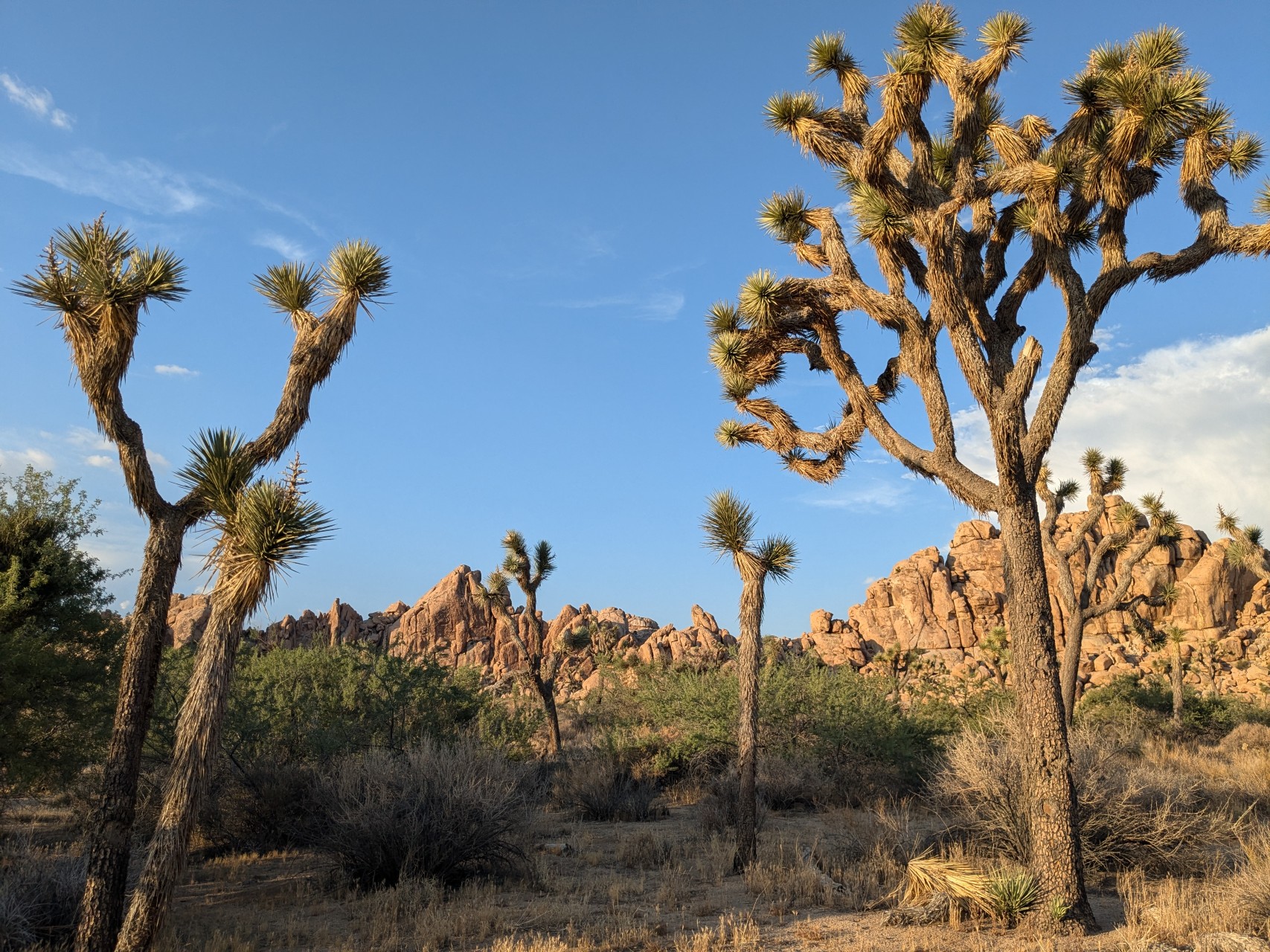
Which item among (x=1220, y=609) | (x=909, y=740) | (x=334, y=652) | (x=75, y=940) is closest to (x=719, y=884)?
(x=75, y=940)

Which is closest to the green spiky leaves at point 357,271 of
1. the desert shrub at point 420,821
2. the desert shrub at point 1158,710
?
the desert shrub at point 420,821

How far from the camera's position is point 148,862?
19.8 ft

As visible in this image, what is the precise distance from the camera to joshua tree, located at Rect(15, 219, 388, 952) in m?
6.39

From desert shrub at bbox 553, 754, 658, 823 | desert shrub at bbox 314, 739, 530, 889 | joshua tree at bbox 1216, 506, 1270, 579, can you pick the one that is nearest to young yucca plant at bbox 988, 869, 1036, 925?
desert shrub at bbox 314, 739, 530, 889

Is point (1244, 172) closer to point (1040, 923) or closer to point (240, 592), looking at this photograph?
point (1040, 923)

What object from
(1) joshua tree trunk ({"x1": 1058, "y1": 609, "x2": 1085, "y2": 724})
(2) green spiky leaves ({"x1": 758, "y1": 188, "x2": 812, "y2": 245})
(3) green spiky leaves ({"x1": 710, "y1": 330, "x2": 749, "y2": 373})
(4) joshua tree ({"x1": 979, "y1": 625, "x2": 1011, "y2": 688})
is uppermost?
(2) green spiky leaves ({"x1": 758, "y1": 188, "x2": 812, "y2": 245})

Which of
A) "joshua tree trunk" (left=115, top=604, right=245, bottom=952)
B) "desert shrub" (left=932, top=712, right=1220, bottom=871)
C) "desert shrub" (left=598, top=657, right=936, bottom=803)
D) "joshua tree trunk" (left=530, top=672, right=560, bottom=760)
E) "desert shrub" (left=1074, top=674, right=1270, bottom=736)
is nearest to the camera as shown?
"joshua tree trunk" (left=115, top=604, right=245, bottom=952)

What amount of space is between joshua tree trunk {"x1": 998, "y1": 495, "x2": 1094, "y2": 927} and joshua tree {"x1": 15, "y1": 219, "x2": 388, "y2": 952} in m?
7.10

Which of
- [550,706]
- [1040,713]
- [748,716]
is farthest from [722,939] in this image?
[550,706]

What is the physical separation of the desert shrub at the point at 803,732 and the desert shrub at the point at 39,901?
1174 centimetres

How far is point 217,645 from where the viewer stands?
258 inches

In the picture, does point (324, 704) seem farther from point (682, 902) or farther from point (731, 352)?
point (731, 352)

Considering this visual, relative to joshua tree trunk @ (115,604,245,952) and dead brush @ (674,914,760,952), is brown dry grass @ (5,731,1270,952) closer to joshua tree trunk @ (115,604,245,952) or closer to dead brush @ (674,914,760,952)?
dead brush @ (674,914,760,952)

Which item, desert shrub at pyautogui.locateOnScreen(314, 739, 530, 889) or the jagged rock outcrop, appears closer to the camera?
desert shrub at pyautogui.locateOnScreen(314, 739, 530, 889)
